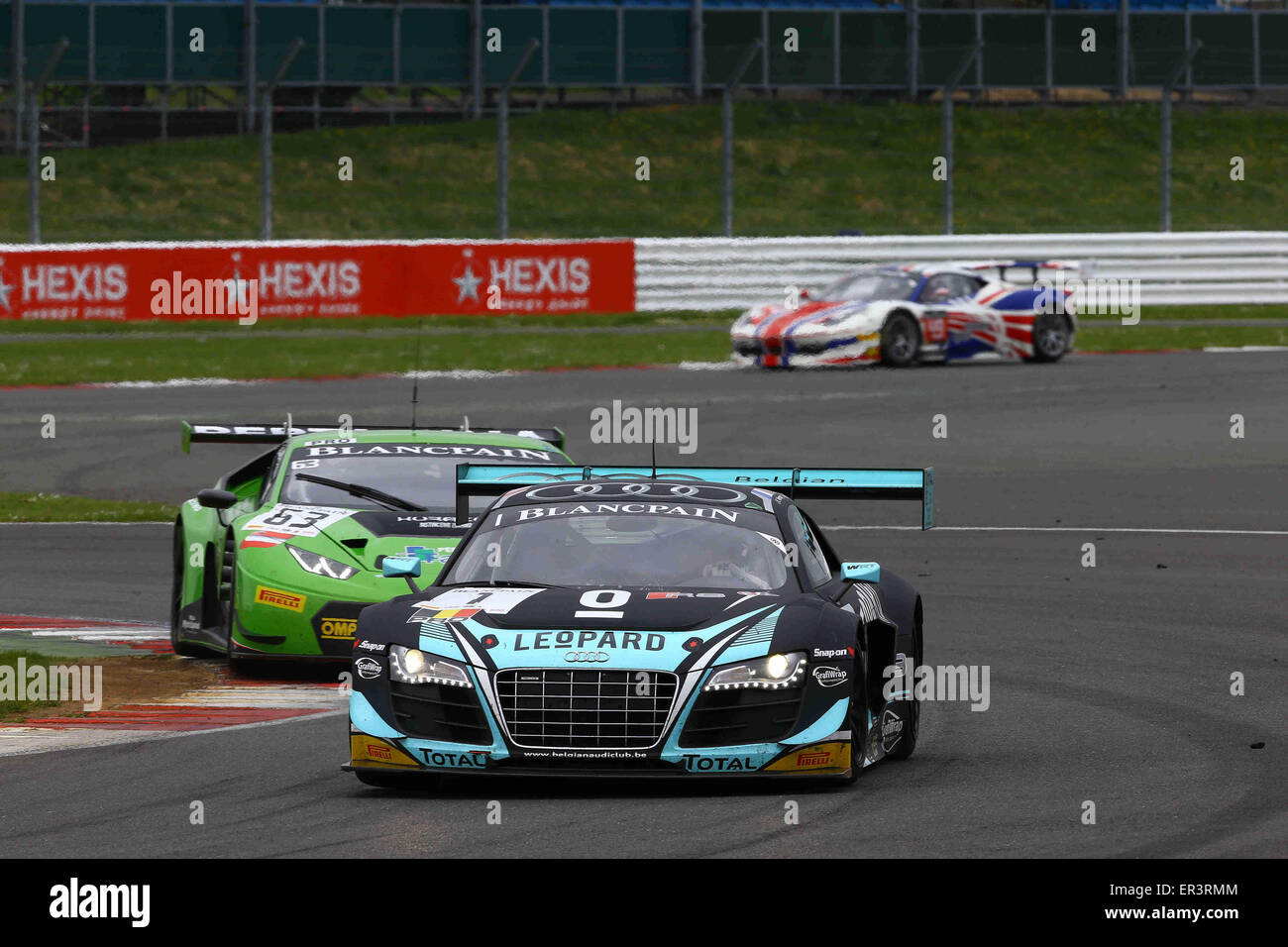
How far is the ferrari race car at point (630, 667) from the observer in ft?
24.6

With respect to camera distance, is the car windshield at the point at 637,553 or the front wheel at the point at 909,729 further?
the front wheel at the point at 909,729

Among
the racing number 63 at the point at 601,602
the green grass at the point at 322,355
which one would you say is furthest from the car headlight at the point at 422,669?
the green grass at the point at 322,355

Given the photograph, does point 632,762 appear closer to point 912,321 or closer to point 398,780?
point 398,780

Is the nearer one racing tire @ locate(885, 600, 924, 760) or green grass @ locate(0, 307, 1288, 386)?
racing tire @ locate(885, 600, 924, 760)

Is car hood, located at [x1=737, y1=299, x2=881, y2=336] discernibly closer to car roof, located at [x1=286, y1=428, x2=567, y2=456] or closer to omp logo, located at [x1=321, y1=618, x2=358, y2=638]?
car roof, located at [x1=286, y1=428, x2=567, y2=456]

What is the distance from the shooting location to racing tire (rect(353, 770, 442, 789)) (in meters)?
7.71

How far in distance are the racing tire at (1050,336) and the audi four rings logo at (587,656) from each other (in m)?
21.8

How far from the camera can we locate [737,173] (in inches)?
1761

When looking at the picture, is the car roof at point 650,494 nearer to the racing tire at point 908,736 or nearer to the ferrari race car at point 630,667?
the ferrari race car at point 630,667

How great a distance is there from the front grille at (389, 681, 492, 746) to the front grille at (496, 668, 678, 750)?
11 cm

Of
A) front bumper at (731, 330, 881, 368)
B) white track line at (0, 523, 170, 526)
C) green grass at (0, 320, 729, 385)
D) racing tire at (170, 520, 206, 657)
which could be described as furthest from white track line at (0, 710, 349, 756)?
front bumper at (731, 330, 881, 368)

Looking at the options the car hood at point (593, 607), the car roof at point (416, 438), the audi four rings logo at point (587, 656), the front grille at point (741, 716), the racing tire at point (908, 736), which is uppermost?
the car roof at point (416, 438)

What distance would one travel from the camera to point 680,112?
1800 inches
